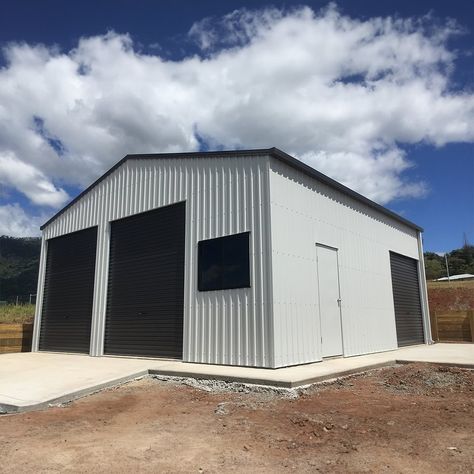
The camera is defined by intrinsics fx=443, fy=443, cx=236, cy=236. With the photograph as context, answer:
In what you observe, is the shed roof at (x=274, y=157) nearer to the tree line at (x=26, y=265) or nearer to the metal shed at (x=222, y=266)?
the metal shed at (x=222, y=266)

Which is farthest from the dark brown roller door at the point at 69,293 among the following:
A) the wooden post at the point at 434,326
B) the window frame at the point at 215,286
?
the wooden post at the point at 434,326

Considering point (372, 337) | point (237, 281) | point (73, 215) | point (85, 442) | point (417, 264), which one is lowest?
point (85, 442)

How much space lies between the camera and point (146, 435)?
18.6 ft

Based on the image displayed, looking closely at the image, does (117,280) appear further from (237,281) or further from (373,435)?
(373,435)

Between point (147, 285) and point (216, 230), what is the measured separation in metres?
3.15

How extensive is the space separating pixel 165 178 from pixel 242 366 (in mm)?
5928

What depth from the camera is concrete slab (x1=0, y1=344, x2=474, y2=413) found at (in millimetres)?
7808

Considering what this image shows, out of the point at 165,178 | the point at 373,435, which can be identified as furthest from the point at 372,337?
the point at 373,435

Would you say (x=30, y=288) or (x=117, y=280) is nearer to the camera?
(x=117, y=280)

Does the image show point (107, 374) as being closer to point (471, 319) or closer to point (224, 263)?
point (224, 263)

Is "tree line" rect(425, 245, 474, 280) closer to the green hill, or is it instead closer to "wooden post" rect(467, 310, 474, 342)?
"wooden post" rect(467, 310, 474, 342)

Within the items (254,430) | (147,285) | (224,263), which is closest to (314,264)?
(224,263)

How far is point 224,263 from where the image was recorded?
1070 cm

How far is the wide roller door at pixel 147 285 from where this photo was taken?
1195cm
